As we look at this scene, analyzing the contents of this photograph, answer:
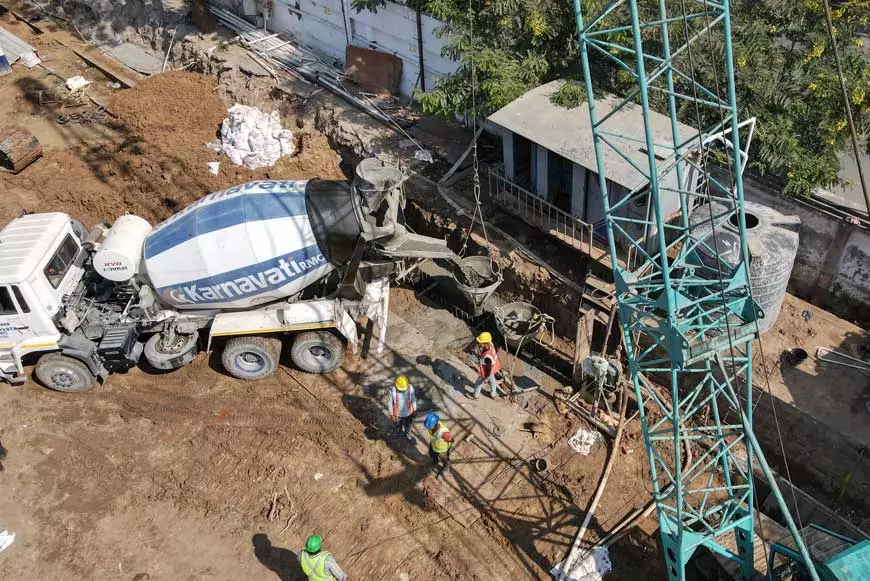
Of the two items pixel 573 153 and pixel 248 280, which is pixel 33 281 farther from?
pixel 573 153

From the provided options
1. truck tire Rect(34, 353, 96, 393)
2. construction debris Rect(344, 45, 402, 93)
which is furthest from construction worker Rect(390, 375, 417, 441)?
construction debris Rect(344, 45, 402, 93)

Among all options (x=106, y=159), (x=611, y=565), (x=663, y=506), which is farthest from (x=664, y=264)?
(x=106, y=159)

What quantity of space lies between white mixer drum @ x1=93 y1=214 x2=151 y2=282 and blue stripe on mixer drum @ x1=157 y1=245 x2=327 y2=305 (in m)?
0.63

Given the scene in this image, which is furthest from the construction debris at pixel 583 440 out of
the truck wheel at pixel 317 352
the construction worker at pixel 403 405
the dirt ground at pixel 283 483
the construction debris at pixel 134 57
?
the construction debris at pixel 134 57

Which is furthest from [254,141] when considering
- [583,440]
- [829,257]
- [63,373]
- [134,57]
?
[829,257]

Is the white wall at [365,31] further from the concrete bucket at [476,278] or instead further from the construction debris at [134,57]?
the concrete bucket at [476,278]

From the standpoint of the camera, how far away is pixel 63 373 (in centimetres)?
1275

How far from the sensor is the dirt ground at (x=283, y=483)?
10477mm

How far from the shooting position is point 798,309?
13.4 meters

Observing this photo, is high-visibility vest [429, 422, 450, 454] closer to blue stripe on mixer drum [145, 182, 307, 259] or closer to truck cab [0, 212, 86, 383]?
blue stripe on mixer drum [145, 182, 307, 259]

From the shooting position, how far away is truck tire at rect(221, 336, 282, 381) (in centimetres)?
1270

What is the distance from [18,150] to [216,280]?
950cm

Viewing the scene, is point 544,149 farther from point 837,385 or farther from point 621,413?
point 837,385

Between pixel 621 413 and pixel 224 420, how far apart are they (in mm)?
6846
